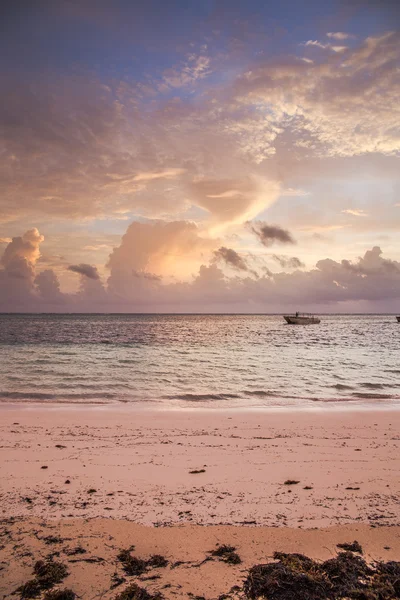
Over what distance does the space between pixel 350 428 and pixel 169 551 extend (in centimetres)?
851

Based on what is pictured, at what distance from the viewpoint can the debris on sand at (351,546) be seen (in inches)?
205

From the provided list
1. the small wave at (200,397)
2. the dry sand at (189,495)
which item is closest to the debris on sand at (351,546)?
the dry sand at (189,495)

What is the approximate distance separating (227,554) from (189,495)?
1.97 m

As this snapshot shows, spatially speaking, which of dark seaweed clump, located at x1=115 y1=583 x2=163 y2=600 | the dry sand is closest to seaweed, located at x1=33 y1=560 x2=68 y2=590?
the dry sand

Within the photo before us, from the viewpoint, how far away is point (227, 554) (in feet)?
16.6

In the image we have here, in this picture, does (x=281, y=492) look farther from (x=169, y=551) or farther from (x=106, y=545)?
(x=106, y=545)

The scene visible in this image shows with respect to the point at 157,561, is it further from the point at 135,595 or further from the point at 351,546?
the point at 351,546

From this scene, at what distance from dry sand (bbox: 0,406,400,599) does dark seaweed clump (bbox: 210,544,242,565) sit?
0.34 feet

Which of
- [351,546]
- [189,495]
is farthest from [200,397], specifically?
[351,546]

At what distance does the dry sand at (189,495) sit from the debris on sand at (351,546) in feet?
0.30

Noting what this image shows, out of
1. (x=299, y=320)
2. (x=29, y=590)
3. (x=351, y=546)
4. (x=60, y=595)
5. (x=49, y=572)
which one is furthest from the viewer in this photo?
(x=299, y=320)

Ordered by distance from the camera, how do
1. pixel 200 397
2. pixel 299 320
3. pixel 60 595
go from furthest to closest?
pixel 299 320
pixel 200 397
pixel 60 595

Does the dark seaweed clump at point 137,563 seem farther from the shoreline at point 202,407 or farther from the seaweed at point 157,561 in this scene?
the shoreline at point 202,407

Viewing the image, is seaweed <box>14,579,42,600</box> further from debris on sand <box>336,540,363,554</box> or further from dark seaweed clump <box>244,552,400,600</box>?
debris on sand <box>336,540,363,554</box>
